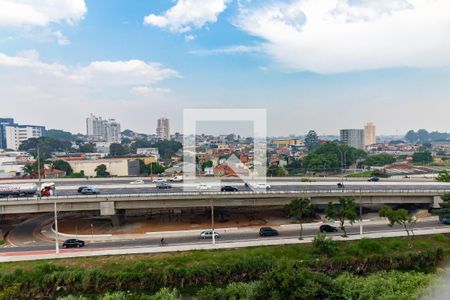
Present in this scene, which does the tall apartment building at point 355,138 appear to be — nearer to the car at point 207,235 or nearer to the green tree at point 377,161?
the green tree at point 377,161

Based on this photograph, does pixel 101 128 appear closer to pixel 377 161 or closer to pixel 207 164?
pixel 207 164

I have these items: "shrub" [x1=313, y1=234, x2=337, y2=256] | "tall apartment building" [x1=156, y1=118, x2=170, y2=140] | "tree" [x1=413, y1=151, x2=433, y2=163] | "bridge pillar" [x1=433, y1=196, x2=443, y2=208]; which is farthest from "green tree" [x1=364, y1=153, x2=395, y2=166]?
"tall apartment building" [x1=156, y1=118, x2=170, y2=140]

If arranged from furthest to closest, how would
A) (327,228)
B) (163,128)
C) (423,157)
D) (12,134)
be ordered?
(163,128) → (12,134) → (423,157) → (327,228)

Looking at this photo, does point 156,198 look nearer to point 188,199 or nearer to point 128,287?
point 188,199

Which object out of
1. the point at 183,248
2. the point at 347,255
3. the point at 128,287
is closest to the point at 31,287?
the point at 128,287

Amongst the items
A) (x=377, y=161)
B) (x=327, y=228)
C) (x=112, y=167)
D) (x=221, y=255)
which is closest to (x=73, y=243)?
(x=221, y=255)

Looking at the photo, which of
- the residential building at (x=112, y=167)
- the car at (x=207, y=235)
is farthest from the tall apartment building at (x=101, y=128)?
the car at (x=207, y=235)
